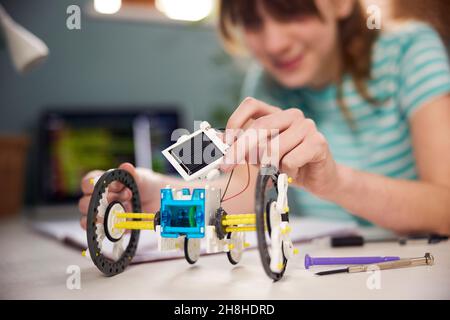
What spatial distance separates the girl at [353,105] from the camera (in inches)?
19.3

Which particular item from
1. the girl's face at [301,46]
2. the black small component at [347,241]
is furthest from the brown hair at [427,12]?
the black small component at [347,241]

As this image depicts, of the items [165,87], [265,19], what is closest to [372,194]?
[265,19]

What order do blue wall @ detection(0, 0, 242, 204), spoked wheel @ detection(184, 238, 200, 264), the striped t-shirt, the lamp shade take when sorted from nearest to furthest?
spoked wheel @ detection(184, 238, 200, 264) → the lamp shade → the striped t-shirt → blue wall @ detection(0, 0, 242, 204)

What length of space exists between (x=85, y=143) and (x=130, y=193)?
744 millimetres

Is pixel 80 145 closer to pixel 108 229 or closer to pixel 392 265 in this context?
pixel 108 229

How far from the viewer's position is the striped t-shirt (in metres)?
0.68

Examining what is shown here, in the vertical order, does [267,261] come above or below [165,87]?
below

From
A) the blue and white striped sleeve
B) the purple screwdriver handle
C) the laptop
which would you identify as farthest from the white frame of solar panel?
the laptop

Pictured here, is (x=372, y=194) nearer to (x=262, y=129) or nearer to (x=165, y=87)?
(x=262, y=129)

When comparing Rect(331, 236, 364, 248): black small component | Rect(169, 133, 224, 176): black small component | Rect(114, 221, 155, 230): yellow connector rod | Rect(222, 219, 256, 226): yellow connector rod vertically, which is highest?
Rect(169, 133, 224, 176): black small component

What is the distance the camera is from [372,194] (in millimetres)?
537

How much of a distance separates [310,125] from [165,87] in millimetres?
989

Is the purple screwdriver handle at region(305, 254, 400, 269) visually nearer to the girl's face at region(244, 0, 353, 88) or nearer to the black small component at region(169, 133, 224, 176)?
the black small component at region(169, 133, 224, 176)
